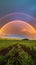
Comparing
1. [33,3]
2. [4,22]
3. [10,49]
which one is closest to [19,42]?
[10,49]

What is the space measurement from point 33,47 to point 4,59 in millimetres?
475

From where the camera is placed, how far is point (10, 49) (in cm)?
296

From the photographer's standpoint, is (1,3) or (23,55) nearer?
(23,55)

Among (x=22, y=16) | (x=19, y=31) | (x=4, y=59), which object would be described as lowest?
(x=4, y=59)

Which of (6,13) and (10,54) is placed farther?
(6,13)

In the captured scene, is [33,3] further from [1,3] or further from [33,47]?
[33,47]

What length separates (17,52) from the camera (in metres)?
2.89

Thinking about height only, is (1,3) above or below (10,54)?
above

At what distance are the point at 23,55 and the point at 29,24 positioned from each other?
1.68 feet

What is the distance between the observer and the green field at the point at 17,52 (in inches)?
112

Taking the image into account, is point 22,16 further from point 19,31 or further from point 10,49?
point 10,49

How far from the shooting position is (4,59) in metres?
2.89

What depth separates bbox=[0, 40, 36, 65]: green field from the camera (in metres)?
2.85

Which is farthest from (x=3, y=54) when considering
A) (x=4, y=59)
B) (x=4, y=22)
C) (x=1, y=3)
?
(x=1, y=3)
